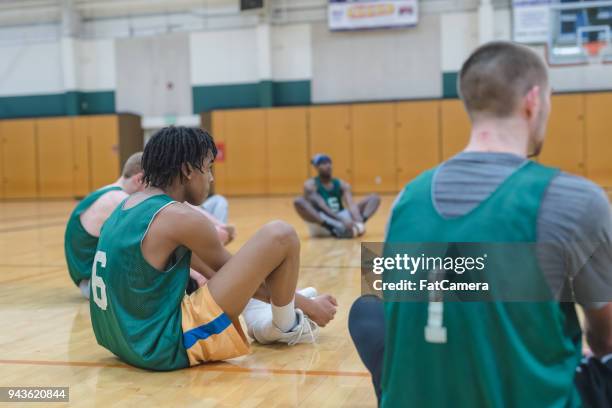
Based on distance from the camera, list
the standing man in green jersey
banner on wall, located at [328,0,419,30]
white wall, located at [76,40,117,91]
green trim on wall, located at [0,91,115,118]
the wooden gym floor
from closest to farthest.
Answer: the wooden gym floor → the standing man in green jersey → banner on wall, located at [328,0,419,30] → white wall, located at [76,40,117,91] → green trim on wall, located at [0,91,115,118]

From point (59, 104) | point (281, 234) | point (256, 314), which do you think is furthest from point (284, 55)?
point (281, 234)

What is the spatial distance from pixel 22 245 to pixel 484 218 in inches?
300

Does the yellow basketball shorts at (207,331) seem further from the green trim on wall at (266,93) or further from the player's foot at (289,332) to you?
the green trim on wall at (266,93)

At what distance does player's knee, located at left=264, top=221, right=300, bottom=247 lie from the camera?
2.72 metres

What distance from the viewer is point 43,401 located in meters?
2.51

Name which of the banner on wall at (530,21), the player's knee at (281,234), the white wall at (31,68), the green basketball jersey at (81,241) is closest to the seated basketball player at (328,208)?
the green basketball jersey at (81,241)

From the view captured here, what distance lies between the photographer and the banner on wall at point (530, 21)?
1544cm

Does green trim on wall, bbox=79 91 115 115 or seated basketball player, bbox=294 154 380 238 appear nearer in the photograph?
seated basketball player, bbox=294 154 380 238

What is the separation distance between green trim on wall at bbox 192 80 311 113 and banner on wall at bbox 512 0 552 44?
17.4 ft

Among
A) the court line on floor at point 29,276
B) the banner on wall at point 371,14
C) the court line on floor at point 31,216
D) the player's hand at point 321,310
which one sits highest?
the banner on wall at point 371,14

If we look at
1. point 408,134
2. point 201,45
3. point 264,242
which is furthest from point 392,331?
point 201,45

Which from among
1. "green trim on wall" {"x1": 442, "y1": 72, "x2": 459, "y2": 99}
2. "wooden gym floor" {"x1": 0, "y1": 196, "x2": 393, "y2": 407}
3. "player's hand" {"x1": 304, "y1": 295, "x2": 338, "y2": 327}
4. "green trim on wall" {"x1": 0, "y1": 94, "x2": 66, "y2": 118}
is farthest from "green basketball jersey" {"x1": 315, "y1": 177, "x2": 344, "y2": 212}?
"green trim on wall" {"x1": 0, "y1": 94, "x2": 66, "y2": 118}

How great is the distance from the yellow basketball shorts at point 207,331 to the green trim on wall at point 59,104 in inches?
678

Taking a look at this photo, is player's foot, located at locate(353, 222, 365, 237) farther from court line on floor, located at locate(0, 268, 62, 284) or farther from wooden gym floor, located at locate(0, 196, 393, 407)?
court line on floor, located at locate(0, 268, 62, 284)
